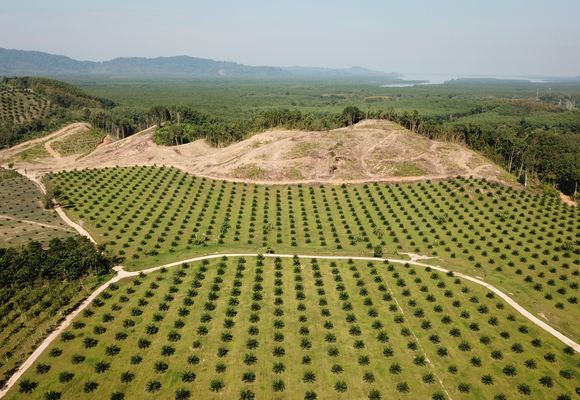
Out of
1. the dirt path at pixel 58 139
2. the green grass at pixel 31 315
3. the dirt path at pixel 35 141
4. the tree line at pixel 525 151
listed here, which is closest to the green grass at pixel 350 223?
the green grass at pixel 31 315

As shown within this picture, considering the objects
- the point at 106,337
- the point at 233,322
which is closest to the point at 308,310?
the point at 233,322

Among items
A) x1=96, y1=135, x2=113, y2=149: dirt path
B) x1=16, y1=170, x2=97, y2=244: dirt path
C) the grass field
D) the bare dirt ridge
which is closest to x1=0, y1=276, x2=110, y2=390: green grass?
the grass field

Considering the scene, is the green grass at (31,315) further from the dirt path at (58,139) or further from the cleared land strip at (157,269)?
the dirt path at (58,139)

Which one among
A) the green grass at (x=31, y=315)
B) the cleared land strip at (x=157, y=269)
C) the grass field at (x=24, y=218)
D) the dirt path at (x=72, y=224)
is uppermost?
the grass field at (x=24, y=218)

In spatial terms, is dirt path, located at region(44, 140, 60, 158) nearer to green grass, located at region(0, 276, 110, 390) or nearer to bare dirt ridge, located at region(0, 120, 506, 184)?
bare dirt ridge, located at region(0, 120, 506, 184)

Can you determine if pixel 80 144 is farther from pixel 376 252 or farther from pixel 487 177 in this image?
pixel 487 177

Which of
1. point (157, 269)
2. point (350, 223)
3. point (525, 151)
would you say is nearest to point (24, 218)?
point (157, 269)
